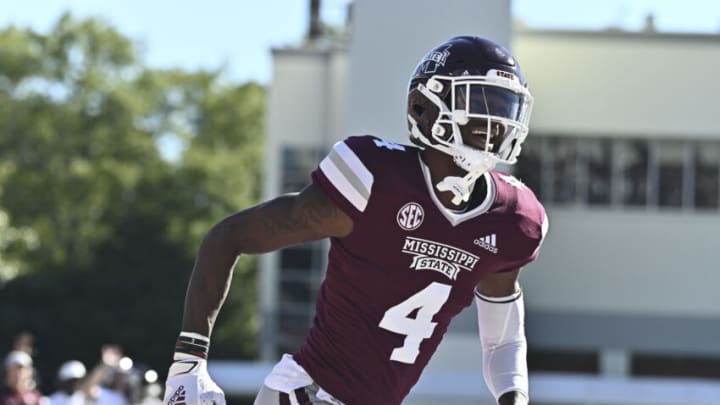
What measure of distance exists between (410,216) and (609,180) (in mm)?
24612

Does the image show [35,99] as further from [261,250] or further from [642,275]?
[261,250]

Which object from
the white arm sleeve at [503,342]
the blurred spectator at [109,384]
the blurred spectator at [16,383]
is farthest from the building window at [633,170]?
the white arm sleeve at [503,342]

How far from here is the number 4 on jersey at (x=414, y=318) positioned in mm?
4230

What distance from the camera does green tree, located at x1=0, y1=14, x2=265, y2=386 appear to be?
38.4 meters

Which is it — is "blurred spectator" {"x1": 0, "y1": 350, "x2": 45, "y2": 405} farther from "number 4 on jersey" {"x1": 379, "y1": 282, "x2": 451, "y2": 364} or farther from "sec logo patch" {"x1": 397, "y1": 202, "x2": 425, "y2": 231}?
"sec logo patch" {"x1": 397, "y1": 202, "x2": 425, "y2": 231}

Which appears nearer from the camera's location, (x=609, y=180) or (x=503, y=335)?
(x=503, y=335)

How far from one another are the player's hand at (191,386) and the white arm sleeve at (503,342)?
1.05 m

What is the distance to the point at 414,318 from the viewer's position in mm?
4258

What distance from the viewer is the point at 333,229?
419 centimetres

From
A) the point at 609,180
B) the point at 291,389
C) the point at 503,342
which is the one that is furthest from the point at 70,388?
the point at 609,180

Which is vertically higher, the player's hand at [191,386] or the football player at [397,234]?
the football player at [397,234]

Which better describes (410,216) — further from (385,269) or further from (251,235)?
(251,235)

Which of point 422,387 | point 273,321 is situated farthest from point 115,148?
point 422,387

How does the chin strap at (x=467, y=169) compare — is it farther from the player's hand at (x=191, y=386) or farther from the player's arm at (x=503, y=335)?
the player's hand at (x=191, y=386)
